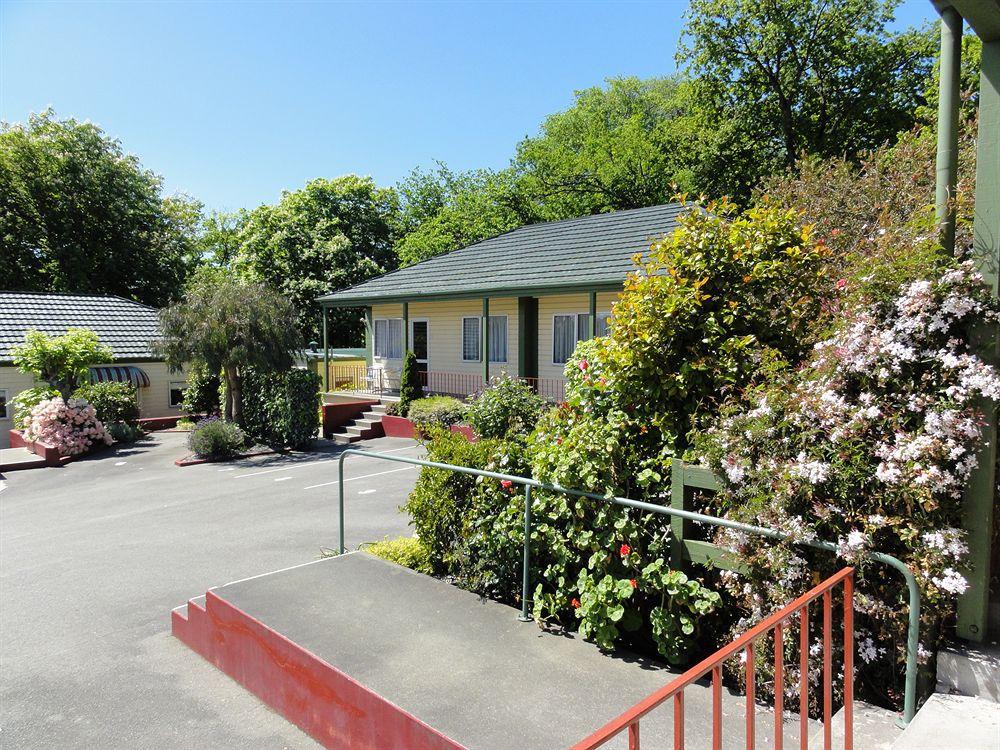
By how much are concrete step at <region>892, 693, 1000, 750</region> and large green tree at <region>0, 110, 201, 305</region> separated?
112 ft

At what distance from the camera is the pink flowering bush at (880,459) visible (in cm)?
274

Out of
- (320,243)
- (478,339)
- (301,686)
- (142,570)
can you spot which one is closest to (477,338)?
(478,339)

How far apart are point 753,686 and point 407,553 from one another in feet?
13.7

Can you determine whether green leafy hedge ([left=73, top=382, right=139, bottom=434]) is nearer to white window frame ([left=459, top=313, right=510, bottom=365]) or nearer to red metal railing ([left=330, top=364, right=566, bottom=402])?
red metal railing ([left=330, top=364, right=566, bottom=402])

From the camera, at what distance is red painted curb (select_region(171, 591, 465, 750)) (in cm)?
345

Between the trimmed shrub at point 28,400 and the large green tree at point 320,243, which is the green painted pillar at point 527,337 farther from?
the large green tree at point 320,243

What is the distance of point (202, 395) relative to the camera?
813 inches

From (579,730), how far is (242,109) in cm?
2126

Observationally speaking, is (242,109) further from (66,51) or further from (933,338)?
(933,338)

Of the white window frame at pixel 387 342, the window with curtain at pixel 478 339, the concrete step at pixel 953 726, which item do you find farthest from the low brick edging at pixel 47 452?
the concrete step at pixel 953 726

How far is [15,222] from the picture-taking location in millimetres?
31641

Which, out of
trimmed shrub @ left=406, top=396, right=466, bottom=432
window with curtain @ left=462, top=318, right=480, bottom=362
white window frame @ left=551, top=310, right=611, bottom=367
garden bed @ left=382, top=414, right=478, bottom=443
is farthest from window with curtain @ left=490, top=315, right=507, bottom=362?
garden bed @ left=382, top=414, right=478, bottom=443

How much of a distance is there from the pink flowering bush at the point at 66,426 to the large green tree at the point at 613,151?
23131 mm

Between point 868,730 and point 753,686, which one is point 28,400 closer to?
point 753,686
